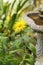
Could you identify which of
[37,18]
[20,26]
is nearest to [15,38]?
[20,26]

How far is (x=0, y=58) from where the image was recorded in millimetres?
2395

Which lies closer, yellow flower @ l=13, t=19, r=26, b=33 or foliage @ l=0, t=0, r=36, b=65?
foliage @ l=0, t=0, r=36, b=65

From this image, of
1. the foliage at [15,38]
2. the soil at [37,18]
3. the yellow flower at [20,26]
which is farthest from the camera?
the yellow flower at [20,26]

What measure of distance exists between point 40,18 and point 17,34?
96cm

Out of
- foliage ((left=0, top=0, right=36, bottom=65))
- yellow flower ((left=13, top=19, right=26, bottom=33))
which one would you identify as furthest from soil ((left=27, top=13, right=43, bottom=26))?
yellow flower ((left=13, top=19, right=26, bottom=33))

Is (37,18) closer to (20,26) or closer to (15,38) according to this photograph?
(20,26)

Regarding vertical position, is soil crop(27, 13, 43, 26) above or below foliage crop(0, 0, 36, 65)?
above

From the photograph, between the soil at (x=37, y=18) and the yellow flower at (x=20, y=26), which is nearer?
the soil at (x=37, y=18)

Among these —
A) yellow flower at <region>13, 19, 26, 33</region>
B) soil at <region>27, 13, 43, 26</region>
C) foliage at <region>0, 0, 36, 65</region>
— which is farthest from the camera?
yellow flower at <region>13, 19, 26, 33</region>

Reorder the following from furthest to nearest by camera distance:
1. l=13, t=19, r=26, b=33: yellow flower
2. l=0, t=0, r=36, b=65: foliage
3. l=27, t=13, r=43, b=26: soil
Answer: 1. l=13, t=19, r=26, b=33: yellow flower
2. l=0, t=0, r=36, b=65: foliage
3. l=27, t=13, r=43, b=26: soil

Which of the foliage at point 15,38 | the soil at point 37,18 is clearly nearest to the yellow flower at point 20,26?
the foliage at point 15,38

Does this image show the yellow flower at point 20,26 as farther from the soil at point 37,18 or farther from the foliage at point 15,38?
the soil at point 37,18

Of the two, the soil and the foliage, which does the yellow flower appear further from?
the soil

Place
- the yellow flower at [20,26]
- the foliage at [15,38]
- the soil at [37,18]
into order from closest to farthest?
1. the soil at [37,18]
2. the foliage at [15,38]
3. the yellow flower at [20,26]
